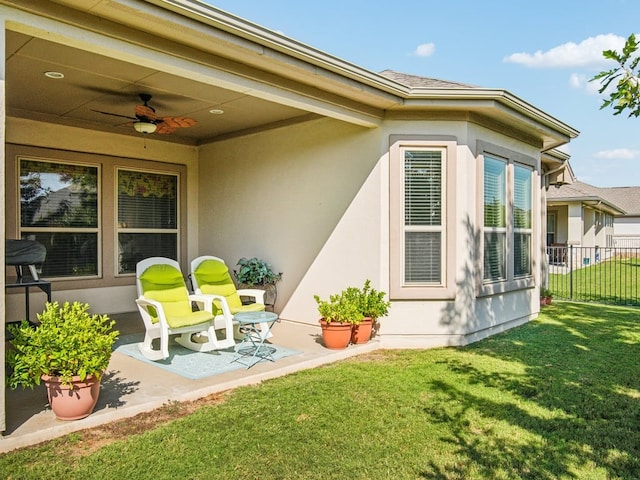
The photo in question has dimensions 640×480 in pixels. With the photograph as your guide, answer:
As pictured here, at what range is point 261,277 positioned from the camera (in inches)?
291

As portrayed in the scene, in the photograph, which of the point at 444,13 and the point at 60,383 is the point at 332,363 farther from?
the point at 444,13

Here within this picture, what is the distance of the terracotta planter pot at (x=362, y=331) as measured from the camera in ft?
19.5

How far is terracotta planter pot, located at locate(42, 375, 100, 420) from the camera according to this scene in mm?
3402

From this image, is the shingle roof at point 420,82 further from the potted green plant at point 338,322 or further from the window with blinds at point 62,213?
the window with blinds at point 62,213

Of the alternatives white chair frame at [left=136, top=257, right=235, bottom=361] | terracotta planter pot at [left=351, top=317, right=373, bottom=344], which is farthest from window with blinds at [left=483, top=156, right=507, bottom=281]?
white chair frame at [left=136, top=257, right=235, bottom=361]

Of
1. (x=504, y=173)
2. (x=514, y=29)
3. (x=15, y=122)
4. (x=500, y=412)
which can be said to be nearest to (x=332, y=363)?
(x=500, y=412)

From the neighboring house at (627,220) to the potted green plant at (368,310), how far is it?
31.3 metres

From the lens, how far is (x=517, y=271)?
296 inches

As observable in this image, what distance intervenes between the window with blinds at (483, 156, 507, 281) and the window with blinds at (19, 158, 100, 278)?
6.36 meters

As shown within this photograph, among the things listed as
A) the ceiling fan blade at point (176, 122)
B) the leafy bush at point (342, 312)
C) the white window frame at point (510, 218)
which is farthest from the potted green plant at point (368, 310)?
the ceiling fan blade at point (176, 122)

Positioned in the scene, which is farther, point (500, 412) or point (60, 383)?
point (500, 412)

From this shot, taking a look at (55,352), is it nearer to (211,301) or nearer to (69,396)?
(69,396)

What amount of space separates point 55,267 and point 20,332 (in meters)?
4.59

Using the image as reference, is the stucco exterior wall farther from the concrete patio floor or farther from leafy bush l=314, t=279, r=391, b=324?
the concrete patio floor
